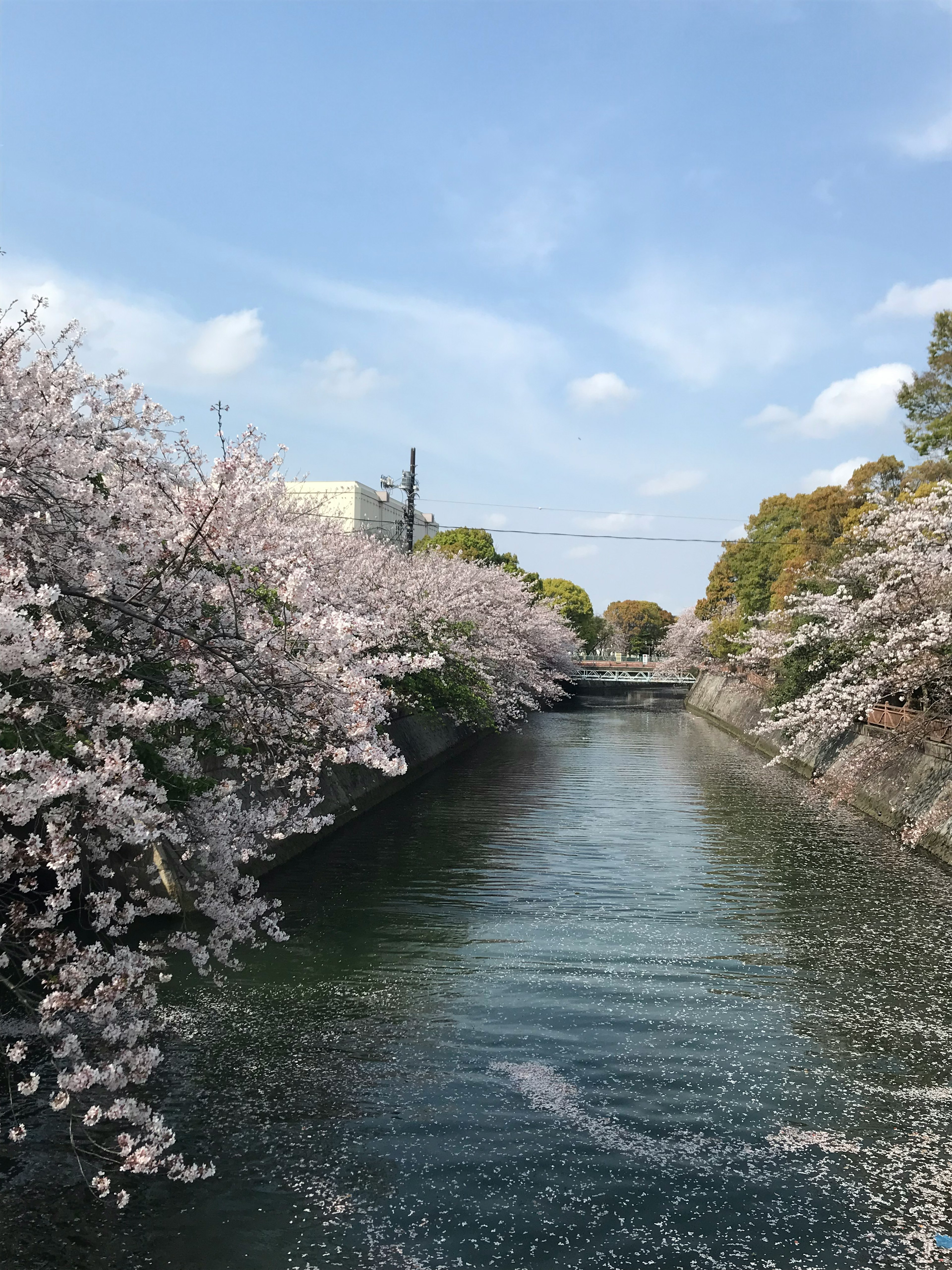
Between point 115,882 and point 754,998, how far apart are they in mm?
8459

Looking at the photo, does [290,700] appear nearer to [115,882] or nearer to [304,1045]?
[304,1045]

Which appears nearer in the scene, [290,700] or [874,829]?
[290,700]

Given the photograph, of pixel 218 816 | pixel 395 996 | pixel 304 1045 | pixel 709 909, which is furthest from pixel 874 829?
pixel 218 816

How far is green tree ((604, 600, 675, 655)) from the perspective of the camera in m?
167

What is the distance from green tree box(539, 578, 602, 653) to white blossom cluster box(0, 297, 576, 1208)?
9580 centimetres

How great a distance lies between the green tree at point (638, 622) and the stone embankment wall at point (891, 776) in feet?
433

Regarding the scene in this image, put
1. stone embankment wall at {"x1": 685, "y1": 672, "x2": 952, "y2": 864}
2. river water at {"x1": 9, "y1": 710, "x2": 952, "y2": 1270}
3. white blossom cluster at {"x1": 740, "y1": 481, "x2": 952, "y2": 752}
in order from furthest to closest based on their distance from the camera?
white blossom cluster at {"x1": 740, "y1": 481, "x2": 952, "y2": 752} → stone embankment wall at {"x1": 685, "y1": 672, "x2": 952, "y2": 864} → river water at {"x1": 9, "y1": 710, "x2": 952, "y2": 1270}

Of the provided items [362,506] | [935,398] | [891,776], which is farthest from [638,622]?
[891,776]

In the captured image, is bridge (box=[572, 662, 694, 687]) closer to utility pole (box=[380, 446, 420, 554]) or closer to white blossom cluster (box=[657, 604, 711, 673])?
white blossom cluster (box=[657, 604, 711, 673])

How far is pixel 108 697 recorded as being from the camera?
23.4 feet

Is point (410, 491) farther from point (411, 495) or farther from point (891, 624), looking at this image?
point (891, 624)

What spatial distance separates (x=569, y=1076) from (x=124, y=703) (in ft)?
18.8

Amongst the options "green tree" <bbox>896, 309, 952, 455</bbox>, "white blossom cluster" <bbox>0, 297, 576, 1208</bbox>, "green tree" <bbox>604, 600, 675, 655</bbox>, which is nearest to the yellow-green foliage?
"green tree" <bbox>896, 309, 952, 455</bbox>

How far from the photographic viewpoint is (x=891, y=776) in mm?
24953
